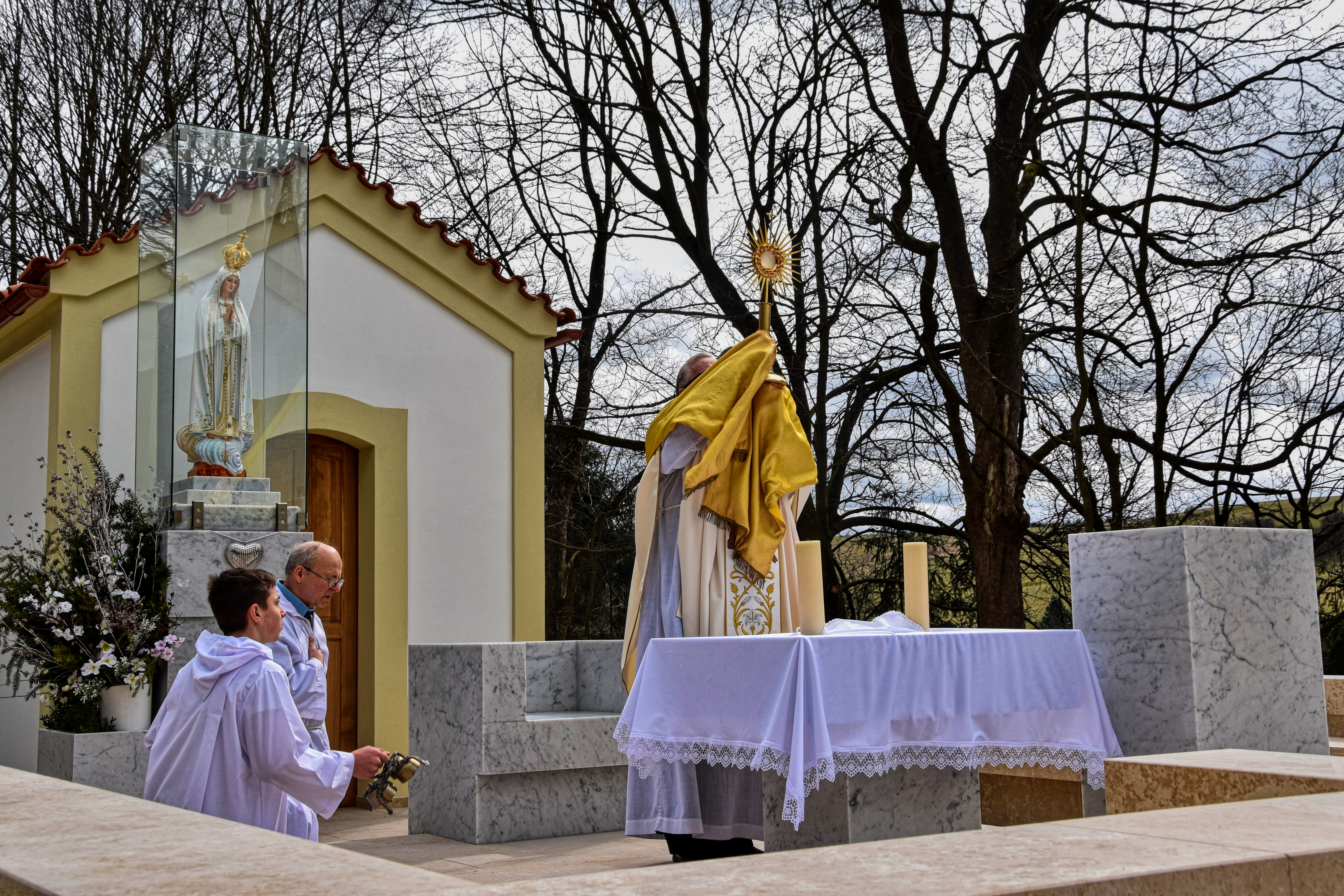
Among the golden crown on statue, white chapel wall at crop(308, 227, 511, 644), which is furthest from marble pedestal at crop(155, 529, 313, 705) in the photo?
white chapel wall at crop(308, 227, 511, 644)

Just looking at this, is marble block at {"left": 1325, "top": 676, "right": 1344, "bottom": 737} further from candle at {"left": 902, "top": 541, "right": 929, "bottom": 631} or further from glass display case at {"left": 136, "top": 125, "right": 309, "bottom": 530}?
glass display case at {"left": 136, "top": 125, "right": 309, "bottom": 530}

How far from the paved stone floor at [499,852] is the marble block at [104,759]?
110 centimetres

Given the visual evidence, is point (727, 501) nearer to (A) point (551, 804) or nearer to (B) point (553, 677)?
(A) point (551, 804)

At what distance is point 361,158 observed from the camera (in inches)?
612

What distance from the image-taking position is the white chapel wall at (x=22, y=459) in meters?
8.30

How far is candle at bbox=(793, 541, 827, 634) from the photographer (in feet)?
15.2

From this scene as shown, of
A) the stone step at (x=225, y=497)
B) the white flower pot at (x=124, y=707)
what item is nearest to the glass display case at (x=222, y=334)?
the stone step at (x=225, y=497)

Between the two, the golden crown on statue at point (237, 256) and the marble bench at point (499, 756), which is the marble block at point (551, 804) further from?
the golden crown on statue at point (237, 256)

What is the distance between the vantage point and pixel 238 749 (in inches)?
138

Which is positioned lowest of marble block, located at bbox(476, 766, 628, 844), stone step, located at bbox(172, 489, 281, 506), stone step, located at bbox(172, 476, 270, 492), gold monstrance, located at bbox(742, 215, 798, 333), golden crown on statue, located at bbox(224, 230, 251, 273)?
marble block, located at bbox(476, 766, 628, 844)

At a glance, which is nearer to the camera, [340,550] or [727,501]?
[727,501]

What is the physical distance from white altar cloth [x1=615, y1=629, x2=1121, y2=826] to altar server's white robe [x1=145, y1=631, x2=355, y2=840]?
1.33 meters

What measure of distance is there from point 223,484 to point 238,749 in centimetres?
360

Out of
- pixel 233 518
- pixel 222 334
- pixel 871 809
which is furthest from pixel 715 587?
pixel 222 334
